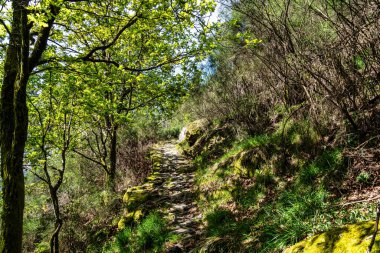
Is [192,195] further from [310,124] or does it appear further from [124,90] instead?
[124,90]

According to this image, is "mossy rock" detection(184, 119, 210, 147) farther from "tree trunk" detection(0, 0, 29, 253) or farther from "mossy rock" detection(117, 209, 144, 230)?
"tree trunk" detection(0, 0, 29, 253)

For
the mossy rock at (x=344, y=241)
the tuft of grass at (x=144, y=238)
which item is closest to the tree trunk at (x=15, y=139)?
the tuft of grass at (x=144, y=238)

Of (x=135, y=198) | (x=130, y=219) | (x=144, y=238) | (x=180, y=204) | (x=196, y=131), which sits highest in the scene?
(x=196, y=131)

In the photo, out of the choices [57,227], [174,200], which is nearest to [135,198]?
[174,200]

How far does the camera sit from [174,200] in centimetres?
740

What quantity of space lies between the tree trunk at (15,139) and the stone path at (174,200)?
284 cm

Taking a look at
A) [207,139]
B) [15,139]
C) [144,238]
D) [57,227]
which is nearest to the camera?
[15,139]

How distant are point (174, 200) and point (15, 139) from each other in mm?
4363

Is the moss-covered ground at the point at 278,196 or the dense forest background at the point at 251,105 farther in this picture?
the dense forest background at the point at 251,105

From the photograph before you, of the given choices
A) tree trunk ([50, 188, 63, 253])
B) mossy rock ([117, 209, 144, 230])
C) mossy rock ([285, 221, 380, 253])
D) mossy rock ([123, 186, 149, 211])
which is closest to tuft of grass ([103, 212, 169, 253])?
mossy rock ([117, 209, 144, 230])

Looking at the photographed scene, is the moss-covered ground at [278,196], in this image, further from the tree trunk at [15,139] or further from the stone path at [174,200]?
the tree trunk at [15,139]

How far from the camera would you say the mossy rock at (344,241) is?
6.77 feet

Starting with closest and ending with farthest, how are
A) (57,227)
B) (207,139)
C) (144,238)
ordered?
(57,227)
(144,238)
(207,139)

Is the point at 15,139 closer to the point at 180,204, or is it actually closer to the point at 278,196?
the point at 180,204
